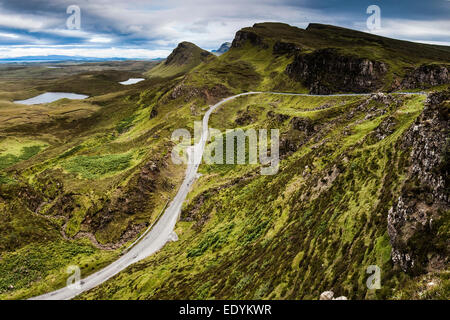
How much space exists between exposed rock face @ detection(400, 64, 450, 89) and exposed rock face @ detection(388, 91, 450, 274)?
408 feet

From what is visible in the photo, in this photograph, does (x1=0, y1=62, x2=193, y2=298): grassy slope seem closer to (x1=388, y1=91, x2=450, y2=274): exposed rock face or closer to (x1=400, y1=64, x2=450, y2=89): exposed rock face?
(x1=388, y1=91, x2=450, y2=274): exposed rock face

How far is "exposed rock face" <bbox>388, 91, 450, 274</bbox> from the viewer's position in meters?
14.9

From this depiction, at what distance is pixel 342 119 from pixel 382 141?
1245 inches

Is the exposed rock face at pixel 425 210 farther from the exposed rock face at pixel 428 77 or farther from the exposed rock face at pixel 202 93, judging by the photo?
the exposed rock face at pixel 202 93

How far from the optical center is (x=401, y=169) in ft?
78.6

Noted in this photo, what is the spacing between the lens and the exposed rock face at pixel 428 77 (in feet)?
374

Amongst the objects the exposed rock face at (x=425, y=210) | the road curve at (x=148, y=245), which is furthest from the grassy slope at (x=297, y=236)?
the road curve at (x=148, y=245)

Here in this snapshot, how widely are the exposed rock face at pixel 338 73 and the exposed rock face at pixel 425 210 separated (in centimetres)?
12564

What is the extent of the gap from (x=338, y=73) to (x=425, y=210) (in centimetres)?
14174

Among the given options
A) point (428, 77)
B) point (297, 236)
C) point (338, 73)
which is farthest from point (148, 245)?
point (428, 77)

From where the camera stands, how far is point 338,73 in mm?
139500

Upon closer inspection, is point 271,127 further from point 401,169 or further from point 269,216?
point 401,169

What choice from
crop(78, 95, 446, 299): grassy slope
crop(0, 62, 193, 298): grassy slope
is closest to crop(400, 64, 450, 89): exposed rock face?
crop(78, 95, 446, 299): grassy slope

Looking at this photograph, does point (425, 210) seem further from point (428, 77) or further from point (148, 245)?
point (428, 77)
